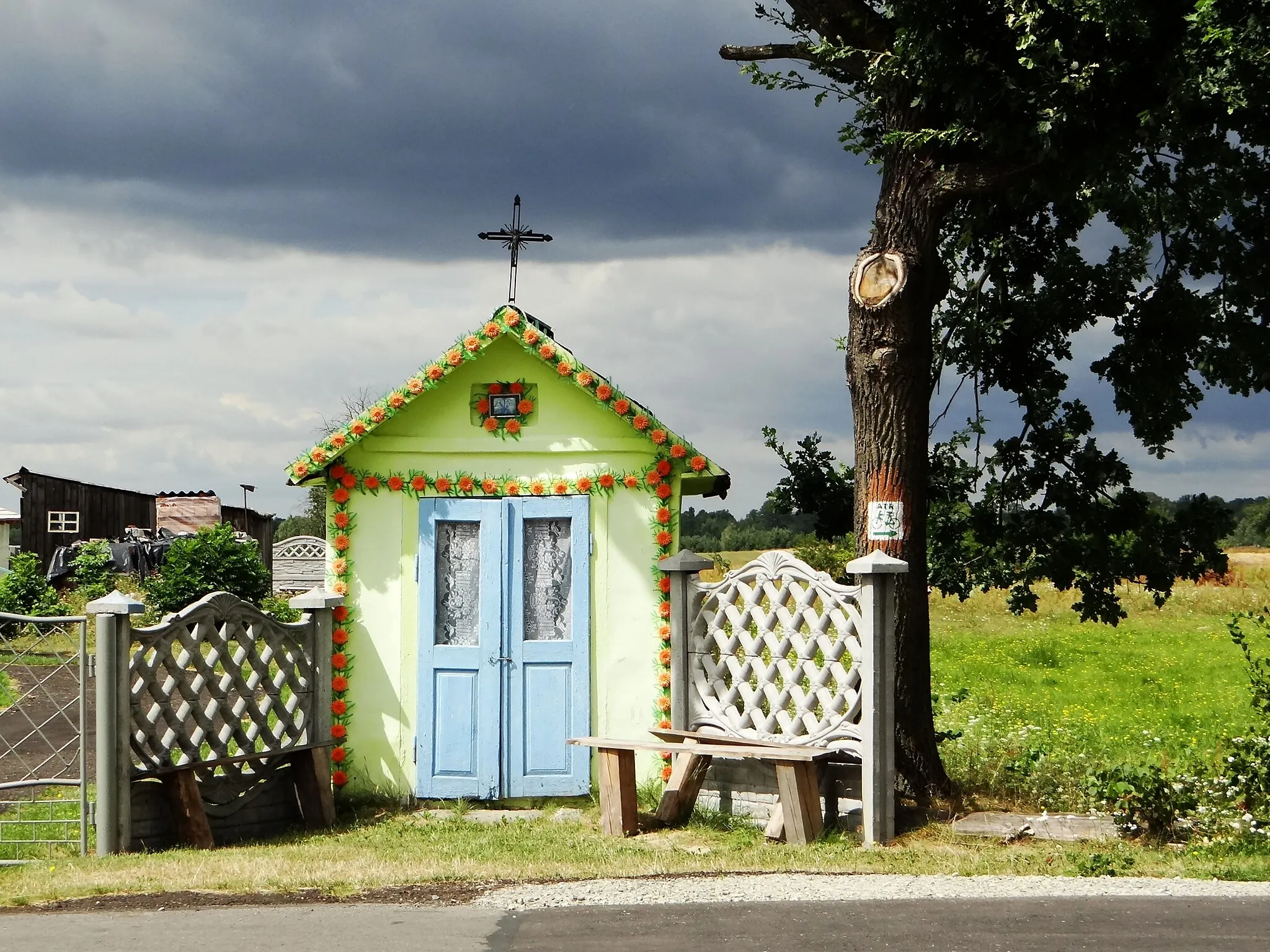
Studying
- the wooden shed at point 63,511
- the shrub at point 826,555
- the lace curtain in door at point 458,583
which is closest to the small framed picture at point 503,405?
the lace curtain in door at point 458,583

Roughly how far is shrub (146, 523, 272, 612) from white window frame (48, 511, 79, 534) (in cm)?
1212

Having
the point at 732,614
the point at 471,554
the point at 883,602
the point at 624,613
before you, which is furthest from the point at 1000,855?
the point at 471,554

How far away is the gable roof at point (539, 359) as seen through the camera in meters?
11.0

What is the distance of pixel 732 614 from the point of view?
1045 centimetres

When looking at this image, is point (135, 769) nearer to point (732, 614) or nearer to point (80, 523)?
point (732, 614)

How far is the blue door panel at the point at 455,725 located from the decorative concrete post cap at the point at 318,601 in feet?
3.49

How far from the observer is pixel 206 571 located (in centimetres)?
2577

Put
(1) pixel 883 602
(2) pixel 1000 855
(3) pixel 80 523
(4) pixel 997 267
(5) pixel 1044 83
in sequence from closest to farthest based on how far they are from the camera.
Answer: (2) pixel 1000 855 → (1) pixel 883 602 → (5) pixel 1044 83 → (4) pixel 997 267 → (3) pixel 80 523

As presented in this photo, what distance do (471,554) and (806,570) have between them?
9.97 ft

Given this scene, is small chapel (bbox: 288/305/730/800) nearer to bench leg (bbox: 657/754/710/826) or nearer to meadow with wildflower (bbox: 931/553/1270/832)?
bench leg (bbox: 657/754/710/826)

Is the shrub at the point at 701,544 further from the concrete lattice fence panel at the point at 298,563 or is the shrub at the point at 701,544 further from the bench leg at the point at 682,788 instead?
the concrete lattice fence panel at the point at 298,563

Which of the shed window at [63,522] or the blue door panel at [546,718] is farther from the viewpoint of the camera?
the shed window at [63,522]

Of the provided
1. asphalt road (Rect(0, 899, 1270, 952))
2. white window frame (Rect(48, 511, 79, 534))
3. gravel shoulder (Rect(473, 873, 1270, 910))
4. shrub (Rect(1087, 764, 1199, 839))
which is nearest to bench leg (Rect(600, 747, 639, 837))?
gravel shoulder (Rect(473, 873, 1270, 910))

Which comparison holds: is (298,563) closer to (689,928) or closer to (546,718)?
(546,718)
